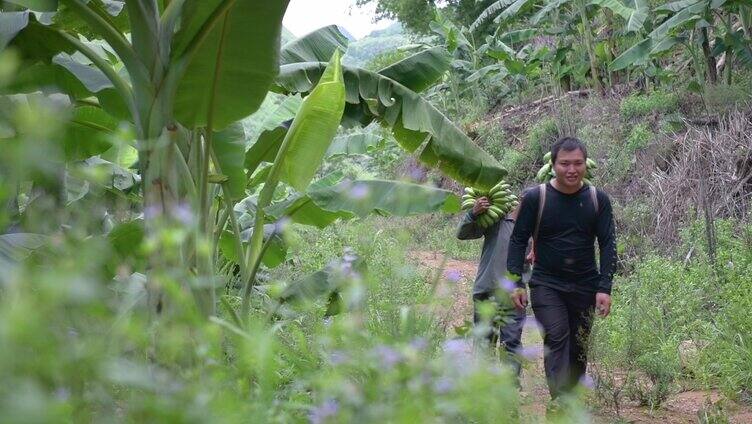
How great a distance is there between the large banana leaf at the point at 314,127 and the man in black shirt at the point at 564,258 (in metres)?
1.46

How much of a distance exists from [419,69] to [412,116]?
87 centimetres

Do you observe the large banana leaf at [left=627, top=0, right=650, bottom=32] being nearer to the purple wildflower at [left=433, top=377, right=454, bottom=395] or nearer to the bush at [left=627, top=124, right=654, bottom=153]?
the bush at [left=627, top=124, right=654, bottom=153]

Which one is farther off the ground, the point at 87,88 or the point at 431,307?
the point at 87,88

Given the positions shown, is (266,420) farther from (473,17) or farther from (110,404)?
(473,17)

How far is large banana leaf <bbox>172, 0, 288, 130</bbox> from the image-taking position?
5477 mm

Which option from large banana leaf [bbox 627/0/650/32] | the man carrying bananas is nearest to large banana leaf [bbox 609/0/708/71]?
large banana leaf [bbox 627/0/650/32]

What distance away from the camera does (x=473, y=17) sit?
29.8 metres

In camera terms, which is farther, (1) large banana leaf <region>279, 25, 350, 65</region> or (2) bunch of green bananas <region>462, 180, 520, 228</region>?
(1) large banana leaf <region>279, 25, 350, 65</region>

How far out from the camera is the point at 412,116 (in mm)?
7512

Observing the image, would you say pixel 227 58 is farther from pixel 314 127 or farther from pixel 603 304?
pixel 603 304

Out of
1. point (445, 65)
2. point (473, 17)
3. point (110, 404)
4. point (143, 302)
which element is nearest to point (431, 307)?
point (110, 404)

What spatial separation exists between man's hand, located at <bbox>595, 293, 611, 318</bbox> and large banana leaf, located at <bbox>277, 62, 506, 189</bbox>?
1625 mm

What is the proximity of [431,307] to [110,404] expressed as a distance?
52.2 inches

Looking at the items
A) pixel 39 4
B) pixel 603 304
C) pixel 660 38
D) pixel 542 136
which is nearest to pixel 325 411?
pixel 39 4
